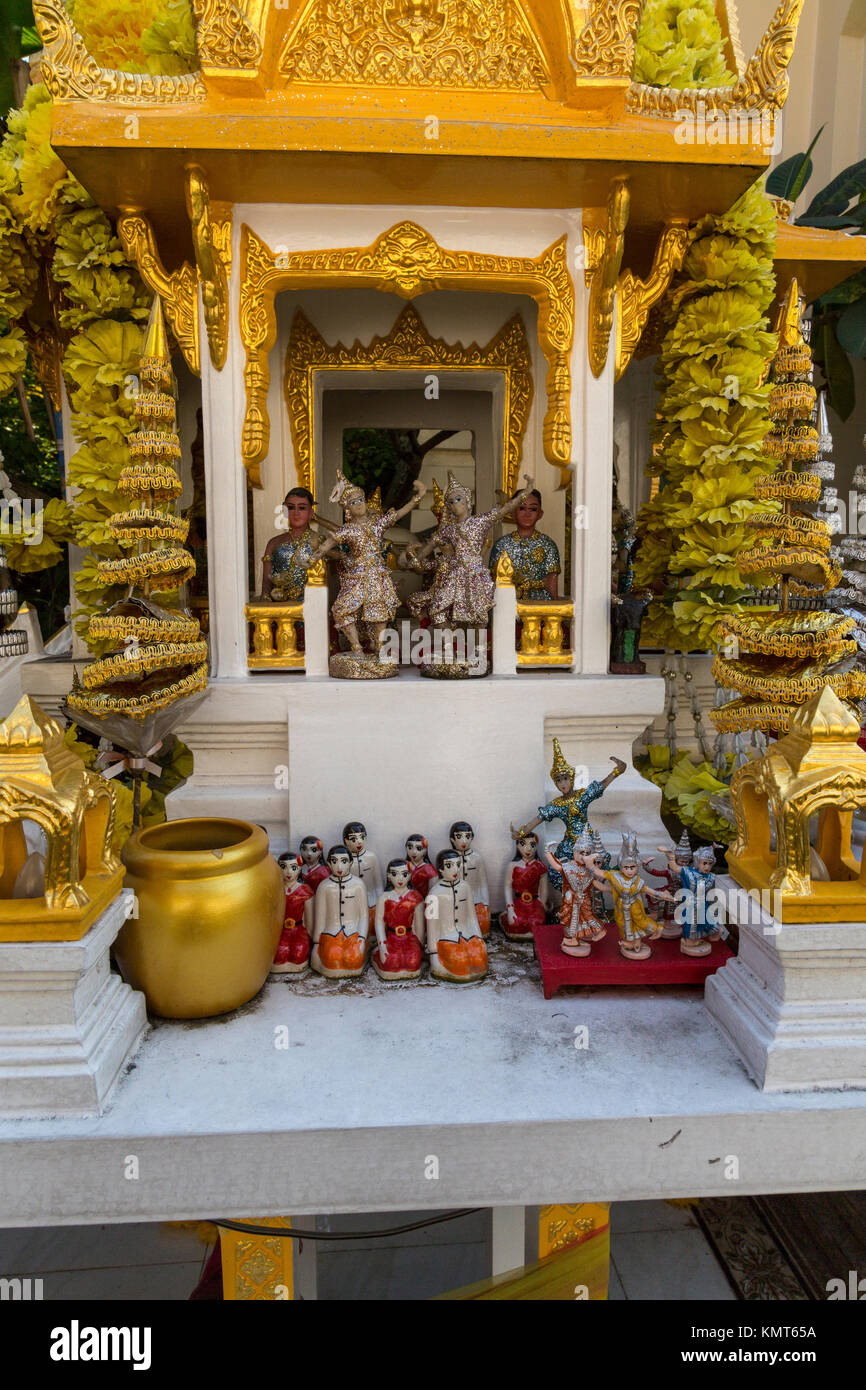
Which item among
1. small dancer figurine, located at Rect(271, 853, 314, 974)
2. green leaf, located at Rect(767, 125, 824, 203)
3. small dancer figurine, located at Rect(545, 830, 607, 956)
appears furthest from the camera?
green leaf, located at Rect(767, 125, 824, 203)

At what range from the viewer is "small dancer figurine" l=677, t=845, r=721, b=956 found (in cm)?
358

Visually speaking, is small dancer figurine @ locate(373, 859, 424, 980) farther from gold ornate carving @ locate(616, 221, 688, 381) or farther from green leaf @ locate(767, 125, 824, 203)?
green leaf @ locate(767, 125, 824, 203)

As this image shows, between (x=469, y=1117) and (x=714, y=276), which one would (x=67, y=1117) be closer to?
(x=469, y=1117)

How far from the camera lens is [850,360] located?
9.49m

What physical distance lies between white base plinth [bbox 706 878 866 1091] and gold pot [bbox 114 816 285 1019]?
6.21 feet

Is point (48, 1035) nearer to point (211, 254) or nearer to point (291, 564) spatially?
point (291, 564)

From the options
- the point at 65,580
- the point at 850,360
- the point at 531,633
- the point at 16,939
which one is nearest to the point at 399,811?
the point at 531,633

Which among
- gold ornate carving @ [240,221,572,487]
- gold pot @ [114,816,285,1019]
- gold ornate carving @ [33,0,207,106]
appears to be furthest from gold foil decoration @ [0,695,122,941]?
gold ornate carving @ [33,0,207,106]

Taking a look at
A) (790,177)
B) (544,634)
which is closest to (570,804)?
(544,634)

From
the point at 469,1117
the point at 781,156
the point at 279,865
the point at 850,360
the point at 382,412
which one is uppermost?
the point at 781,156

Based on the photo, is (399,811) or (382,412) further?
(382,412)

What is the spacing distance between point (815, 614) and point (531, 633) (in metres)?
1.57

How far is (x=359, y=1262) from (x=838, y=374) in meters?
9.18

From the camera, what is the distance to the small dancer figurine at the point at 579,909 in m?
3.62
